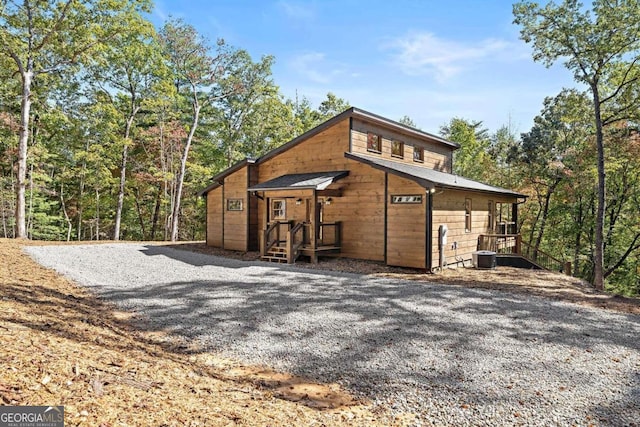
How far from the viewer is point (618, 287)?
22.7 metres

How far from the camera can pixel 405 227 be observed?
11.9 m

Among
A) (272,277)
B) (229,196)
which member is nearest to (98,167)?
(229,196)

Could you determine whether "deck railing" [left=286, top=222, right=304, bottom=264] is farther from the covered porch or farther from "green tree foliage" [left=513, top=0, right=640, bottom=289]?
"green tree foliage" [left=513, top=0, right=640, bottom=289]

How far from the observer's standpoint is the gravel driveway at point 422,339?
145 inches

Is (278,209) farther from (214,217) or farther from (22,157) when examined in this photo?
(22,157)

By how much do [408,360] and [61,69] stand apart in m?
20.4

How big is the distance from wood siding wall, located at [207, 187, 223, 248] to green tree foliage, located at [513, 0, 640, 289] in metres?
13.9

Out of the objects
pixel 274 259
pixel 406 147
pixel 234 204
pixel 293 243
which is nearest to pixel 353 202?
pixel 293 243

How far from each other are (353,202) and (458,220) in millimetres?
3935

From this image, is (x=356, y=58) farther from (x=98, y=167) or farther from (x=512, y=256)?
(x=98, y=167)

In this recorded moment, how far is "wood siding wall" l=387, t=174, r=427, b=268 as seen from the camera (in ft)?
37.8

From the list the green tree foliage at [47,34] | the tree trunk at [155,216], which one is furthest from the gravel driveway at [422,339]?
the tree trunk at [155,216]

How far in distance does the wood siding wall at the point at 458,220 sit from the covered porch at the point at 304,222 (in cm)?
346

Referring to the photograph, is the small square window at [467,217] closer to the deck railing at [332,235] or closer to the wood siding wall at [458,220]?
the wood siding wall at [458,220]
